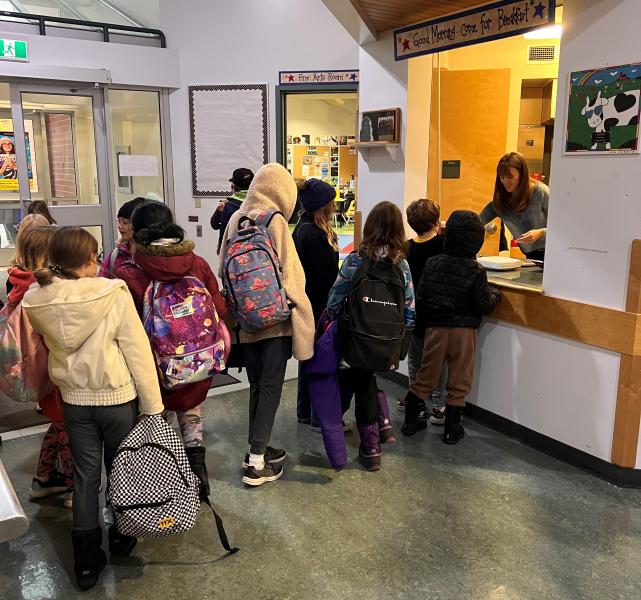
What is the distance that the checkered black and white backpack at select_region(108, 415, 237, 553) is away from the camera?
2162 mm

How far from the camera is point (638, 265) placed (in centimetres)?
278

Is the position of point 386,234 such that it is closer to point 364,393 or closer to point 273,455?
point 364,393

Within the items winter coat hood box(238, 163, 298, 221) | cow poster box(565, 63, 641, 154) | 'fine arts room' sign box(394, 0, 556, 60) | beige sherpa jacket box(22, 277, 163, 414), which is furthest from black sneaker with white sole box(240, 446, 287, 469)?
'fine arts room' sign box(394, 0, 556, 60)

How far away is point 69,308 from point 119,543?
1.00m

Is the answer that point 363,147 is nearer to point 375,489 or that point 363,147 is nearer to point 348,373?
point 348,373

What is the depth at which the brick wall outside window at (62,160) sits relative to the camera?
6.10 metres

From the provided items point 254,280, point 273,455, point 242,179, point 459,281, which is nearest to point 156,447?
point 254,280

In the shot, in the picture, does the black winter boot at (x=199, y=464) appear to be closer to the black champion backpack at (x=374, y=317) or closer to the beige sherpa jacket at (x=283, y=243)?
the beige sherpa jacket at (x=283, y=243)

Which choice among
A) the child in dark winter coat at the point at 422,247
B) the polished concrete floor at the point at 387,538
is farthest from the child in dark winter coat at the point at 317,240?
the polished concrete floor at the point at 387,538

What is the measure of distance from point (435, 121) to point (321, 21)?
2085 mm

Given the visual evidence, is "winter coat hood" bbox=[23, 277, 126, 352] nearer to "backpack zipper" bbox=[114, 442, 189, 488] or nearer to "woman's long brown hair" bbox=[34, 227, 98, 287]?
"woman's long brown hair" bbox=[34, 227, 98, 287]

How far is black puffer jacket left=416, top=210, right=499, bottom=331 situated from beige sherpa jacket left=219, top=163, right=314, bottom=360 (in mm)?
855

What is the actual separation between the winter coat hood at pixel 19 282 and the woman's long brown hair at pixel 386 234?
5.16ft

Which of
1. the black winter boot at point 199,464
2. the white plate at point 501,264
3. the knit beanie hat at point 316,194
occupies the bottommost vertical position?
the black winter boot at point 199,464
